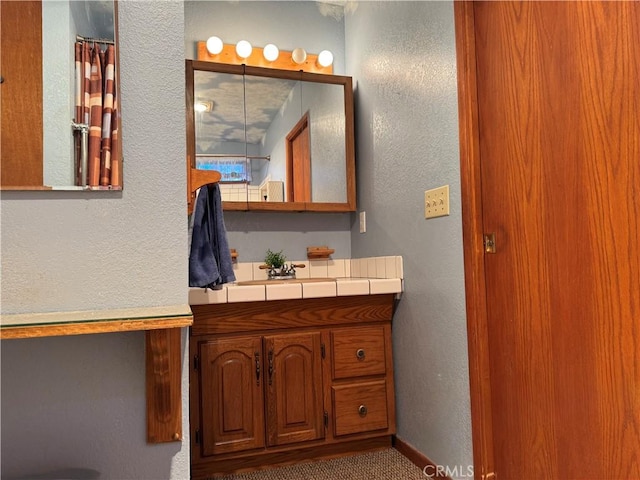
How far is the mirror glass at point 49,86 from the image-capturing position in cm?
99

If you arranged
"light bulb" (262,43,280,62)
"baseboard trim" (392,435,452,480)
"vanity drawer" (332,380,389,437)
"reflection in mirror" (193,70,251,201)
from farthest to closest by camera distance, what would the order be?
"light bulb" (262,43,280,62)
"reflection in mirror" (193,70,251,201)
"vanity drawer" (332,380,389,437)
"baseboard trim" (392,435,452,480)

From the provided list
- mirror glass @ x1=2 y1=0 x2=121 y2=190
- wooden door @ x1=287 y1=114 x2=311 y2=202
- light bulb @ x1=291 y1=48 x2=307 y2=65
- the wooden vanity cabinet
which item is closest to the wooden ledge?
mirror glass @ x1=2 y1=0 x2=121 y2=190

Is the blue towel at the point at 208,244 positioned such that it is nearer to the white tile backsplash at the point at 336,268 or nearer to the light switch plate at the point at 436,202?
the light switch plate at the point at 436,202

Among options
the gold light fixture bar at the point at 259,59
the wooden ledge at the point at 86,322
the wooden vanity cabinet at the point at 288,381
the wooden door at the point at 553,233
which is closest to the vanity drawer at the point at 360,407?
the wooden vanity cabinet at the point at 288,381

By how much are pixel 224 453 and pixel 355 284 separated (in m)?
0.93

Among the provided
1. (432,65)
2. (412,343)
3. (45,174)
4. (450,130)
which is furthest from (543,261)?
(45,174)

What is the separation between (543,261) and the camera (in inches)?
47.8

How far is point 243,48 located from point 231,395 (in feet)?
6.43

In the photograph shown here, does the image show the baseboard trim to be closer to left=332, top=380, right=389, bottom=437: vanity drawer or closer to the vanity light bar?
left=332, top=380, right=389, bottom=437: vanity drawer

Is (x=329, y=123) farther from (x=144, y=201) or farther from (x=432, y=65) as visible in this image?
(x=144, y=201)

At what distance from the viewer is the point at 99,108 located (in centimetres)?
103

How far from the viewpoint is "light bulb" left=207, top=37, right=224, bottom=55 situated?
2.41 m

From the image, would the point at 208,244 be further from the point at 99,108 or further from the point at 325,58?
the point at 325,58

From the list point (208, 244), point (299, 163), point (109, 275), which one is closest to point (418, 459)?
point (208, 244)
